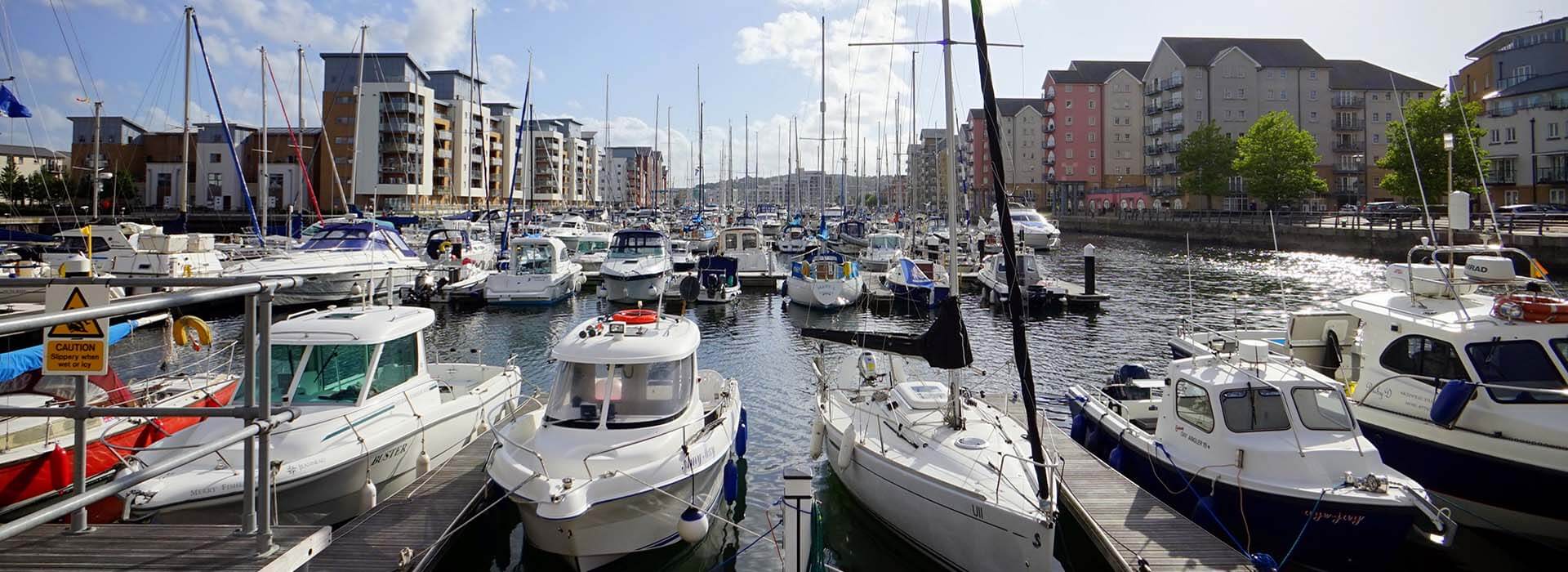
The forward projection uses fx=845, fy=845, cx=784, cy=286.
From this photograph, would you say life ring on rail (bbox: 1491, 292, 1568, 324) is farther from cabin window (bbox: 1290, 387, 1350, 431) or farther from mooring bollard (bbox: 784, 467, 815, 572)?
mooring bollard (bbox: 784, 467, 815, 572)

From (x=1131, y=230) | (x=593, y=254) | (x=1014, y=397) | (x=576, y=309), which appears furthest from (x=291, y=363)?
(x=1131, y=230)

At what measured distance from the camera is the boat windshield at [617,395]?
1056cm

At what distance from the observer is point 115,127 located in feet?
309

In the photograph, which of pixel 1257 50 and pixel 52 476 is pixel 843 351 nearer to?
pixel 52 476

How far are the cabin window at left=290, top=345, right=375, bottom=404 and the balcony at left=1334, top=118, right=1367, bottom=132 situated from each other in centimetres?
10222

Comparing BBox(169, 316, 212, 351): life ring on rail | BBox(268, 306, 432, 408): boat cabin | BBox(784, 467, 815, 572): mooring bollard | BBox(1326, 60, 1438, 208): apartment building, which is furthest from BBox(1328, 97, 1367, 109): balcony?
BBox(169, 316, 212, 351): life ring on rail

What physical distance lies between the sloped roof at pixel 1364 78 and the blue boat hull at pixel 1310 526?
9842 cm

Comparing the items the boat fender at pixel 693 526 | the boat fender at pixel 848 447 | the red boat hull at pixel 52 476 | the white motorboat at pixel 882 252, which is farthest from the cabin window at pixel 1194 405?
the white motorboat at pixel 882 252

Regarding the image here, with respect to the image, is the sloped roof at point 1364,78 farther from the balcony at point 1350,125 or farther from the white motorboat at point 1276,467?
the white motorboat at point 1276,467

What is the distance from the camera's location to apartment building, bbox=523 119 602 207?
123562 millimetres

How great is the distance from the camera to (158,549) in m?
4.32

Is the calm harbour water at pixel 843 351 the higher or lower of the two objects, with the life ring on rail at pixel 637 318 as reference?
lower

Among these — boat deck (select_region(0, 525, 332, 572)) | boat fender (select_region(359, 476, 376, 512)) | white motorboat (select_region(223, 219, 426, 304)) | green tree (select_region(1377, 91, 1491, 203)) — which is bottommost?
boat fender (select_region(359, 476, 376, 512))

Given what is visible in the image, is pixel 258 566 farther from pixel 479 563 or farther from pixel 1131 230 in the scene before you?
pixel 1131 230
